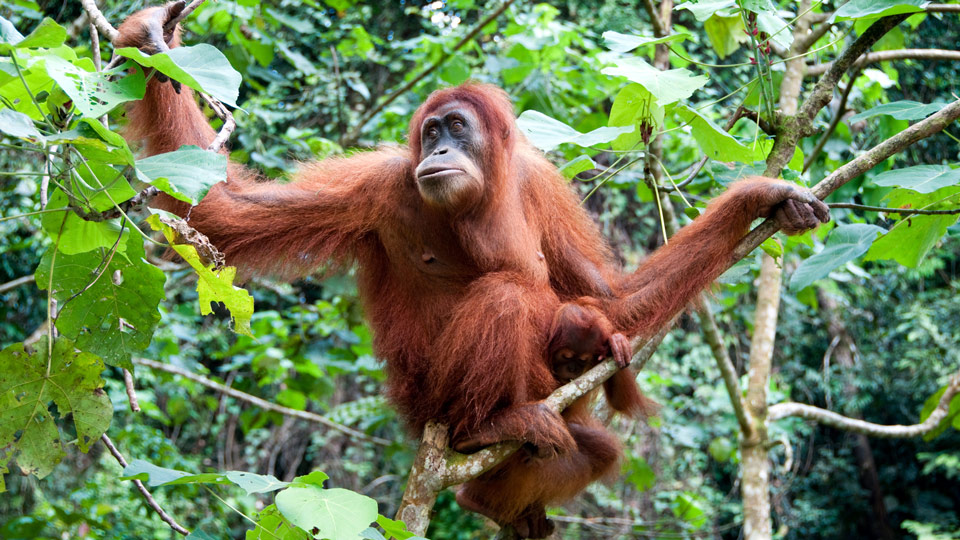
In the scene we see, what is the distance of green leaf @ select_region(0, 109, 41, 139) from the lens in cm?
156

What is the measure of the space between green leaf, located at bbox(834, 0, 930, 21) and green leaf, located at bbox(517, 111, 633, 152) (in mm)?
795

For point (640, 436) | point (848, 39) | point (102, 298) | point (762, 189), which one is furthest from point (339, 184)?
point (640, 436)

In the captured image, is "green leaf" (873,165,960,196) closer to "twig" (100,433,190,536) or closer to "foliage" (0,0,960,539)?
"foliage" (0,0,960,539)

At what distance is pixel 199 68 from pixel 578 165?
1842mm

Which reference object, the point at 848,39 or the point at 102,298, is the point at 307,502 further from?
the point at 848,39

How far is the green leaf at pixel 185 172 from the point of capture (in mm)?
1717

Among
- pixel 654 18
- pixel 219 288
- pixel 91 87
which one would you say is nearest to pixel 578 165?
pixel 654 18

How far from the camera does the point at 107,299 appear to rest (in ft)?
7.45

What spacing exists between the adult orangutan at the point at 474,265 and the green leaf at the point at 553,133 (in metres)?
0.32

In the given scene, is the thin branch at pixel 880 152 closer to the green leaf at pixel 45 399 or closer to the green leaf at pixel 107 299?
the green leaf at pixel 107 299

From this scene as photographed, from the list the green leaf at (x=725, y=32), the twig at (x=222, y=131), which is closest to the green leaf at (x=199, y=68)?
the twig at (x=222, y=131)

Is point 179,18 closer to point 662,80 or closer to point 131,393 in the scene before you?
point 131,393

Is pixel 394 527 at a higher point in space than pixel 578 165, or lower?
lower

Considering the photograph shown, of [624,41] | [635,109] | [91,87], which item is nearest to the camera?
[91,87]
